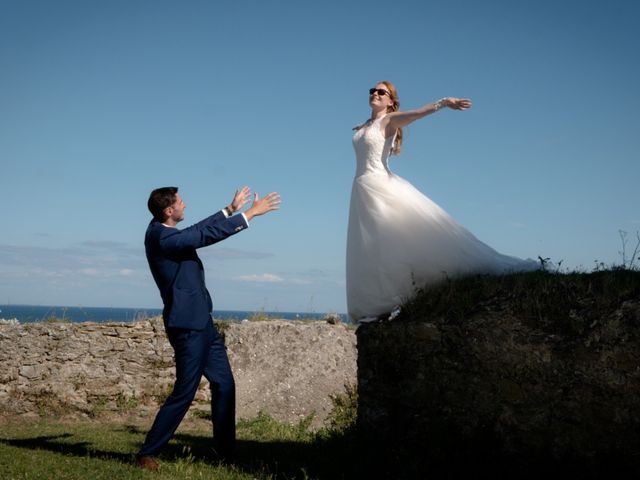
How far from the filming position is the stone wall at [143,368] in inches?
440

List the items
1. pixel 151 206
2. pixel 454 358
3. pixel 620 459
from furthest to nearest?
pixel 151 206, pixel 454 358, pixel 620 459

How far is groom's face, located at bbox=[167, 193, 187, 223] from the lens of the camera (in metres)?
6.58

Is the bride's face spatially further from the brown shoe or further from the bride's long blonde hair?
the brown shoe

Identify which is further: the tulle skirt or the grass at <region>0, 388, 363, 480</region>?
the tulle skirt

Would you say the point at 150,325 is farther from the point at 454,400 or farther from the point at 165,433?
the point at 454,400

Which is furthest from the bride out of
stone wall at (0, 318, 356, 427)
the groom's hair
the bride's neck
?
stone wall at (0, 318, 356, 427)

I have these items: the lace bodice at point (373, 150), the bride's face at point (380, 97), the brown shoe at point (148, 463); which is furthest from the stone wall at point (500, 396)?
the bride's face at point (380, 97)

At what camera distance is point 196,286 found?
643cm

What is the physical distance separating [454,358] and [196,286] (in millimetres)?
2727

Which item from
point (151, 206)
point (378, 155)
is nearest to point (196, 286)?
point (151, 206)

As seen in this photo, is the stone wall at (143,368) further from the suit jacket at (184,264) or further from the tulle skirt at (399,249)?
the suit jacket at (184,264)

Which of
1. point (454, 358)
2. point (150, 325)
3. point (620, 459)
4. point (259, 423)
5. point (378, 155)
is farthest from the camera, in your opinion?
point (150, 325)

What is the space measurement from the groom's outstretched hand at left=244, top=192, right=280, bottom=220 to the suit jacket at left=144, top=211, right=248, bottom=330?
0.38 ft

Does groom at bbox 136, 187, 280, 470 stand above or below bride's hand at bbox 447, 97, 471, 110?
below
